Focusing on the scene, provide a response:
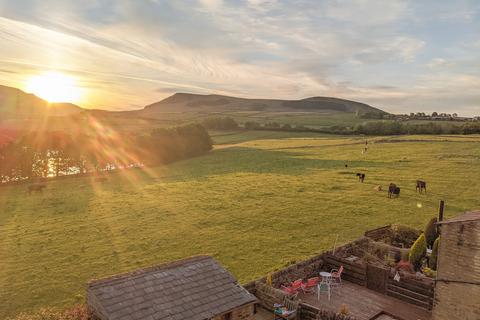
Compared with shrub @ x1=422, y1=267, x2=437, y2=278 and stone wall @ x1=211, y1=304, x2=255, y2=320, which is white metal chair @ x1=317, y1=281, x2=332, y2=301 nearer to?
stone wall @ x1=211, y1=304, x2=255, y2=320

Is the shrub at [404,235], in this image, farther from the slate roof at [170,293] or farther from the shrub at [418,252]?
the slate roof at [170,293]

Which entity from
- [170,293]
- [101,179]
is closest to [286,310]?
[170,293]

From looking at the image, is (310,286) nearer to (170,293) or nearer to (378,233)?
(170,293)

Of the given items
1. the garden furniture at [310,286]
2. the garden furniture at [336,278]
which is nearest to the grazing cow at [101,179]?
the garden furniture at [310,286]

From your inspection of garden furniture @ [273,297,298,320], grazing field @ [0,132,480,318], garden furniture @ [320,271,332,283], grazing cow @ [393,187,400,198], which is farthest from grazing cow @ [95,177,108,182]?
garden furniture @ [273,297,298,320]

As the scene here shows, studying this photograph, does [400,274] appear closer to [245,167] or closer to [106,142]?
[245,167]

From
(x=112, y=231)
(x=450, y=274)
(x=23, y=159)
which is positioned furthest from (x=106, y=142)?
(x=450, y=274)
